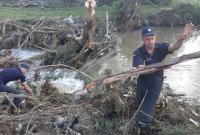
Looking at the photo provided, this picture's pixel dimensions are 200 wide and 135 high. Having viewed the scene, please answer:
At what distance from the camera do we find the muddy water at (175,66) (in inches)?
535

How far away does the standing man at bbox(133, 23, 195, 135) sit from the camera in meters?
7.71

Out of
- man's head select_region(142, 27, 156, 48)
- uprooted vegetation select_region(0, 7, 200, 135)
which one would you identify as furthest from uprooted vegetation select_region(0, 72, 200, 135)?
man's head select_region(142, 27, 156, 48)

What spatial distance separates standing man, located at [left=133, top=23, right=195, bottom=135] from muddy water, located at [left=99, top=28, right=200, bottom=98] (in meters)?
4.42

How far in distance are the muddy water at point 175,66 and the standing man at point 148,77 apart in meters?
4.42

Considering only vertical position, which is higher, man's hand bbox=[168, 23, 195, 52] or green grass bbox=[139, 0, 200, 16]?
man's hand bbox=[168, 23, 195, 52]

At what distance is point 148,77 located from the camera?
26.2 feet

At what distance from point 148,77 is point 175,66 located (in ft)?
25.6

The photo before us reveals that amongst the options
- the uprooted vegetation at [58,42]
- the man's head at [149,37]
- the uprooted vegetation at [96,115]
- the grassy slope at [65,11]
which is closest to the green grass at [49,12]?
the grassy slope at [65,11]

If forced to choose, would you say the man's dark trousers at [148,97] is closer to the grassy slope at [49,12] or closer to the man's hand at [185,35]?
the man's hand at [185,35]

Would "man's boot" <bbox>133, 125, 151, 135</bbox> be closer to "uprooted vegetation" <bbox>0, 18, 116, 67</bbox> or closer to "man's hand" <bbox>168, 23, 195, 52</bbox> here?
"man's hand" <bbox>168, 23, 195, 52</bbox>

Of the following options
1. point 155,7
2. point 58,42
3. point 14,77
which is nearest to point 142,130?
point 14,77

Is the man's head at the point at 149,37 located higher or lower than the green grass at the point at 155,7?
higher

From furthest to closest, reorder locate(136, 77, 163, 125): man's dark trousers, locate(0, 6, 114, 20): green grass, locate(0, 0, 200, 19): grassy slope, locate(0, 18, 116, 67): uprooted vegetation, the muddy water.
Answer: locate(0, 0, 200, 19): grassy slope, locate(0, 6, 114, 20): green grass, locate(0, 18, 116, 67): uprooted vegetation, the muddy water, locate(136, 77, 163, 125): man's dark trousers

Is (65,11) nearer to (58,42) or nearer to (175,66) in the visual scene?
(58,42)
